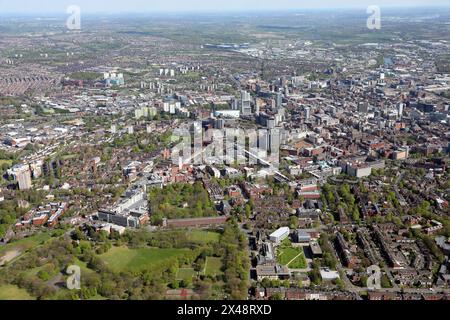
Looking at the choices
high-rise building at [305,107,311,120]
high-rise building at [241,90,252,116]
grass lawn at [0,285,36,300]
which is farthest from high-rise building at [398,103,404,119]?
grass lawn at [0,285,36,300]

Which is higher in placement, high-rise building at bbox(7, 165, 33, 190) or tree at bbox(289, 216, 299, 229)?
high-rise building at bbox(7, 165, 33, 190)

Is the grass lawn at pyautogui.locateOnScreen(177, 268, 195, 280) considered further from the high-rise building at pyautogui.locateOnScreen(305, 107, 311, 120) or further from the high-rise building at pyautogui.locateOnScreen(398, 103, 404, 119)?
the high-rise building at pyautogui.locateOnScreen(398, 103, 404, 119)

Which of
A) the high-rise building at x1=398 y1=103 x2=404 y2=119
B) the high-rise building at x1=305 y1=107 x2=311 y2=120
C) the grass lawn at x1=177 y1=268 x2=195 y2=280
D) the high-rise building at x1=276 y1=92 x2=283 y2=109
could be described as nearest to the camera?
the grass lawn at x1=177 y1=268 x2=195 y2=280

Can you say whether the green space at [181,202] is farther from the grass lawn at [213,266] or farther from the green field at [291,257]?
the green field at [291,257]

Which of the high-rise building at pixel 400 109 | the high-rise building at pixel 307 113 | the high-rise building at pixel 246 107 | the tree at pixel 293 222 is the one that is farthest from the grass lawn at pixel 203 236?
the high-rise building at pixel 400 109

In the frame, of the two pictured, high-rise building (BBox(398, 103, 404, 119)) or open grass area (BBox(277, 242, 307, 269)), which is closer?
open grass area (BBox(277, 242, 307, 269))

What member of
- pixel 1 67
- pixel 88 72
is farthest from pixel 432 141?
pixel 1 67
